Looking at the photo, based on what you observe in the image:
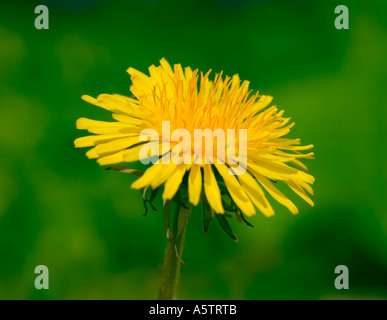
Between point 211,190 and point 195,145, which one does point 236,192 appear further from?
point 195,145

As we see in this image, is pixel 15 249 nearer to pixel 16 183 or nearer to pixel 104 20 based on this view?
pixel 16 183

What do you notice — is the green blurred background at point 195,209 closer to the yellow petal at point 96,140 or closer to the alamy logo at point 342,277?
the alamy logo at point 342,277

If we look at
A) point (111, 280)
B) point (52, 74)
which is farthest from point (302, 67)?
point (111, 280)

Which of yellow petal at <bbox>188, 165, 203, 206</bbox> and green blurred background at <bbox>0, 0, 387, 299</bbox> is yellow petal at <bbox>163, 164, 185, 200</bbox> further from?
green blurred background at <bbox>0, 0, 387, 299</bbox>

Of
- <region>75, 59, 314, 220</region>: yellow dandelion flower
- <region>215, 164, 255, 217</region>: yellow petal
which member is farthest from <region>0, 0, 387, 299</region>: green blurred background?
<region>215, 164, 255, 217</region>: yellow petal

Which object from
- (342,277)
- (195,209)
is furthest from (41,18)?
(342,277)
